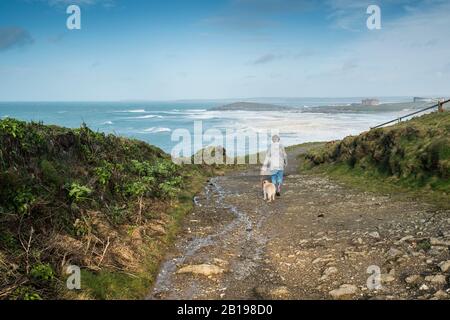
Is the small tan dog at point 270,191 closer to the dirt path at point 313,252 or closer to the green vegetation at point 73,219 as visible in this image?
the dirt path at point 313,252

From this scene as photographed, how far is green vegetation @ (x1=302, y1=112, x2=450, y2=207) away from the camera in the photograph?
47.7ft

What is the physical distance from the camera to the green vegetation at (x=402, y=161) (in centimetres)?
1453

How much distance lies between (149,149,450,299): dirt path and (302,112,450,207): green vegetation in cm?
147

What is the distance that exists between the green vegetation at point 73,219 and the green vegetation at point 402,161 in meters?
8.70

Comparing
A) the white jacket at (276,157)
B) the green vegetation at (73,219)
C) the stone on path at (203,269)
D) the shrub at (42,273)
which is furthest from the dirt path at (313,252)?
the shrub at (42,273)

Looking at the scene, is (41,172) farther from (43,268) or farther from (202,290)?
(202,290)

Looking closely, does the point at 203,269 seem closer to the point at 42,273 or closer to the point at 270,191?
the point at 42,273

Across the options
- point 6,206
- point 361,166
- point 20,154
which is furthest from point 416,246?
point 361,166

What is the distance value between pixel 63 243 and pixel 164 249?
2.97 m

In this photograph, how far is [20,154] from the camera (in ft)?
34.7

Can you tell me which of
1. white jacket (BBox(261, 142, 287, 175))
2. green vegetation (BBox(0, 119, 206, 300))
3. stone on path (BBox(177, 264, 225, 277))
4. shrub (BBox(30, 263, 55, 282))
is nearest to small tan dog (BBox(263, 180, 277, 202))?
white jacket (BBox(261, 142, 287, 175))

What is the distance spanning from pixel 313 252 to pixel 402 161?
900 cm

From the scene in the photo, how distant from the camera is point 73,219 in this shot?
9.85 metres

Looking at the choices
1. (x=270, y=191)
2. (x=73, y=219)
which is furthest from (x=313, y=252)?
(x=270, y=191)
